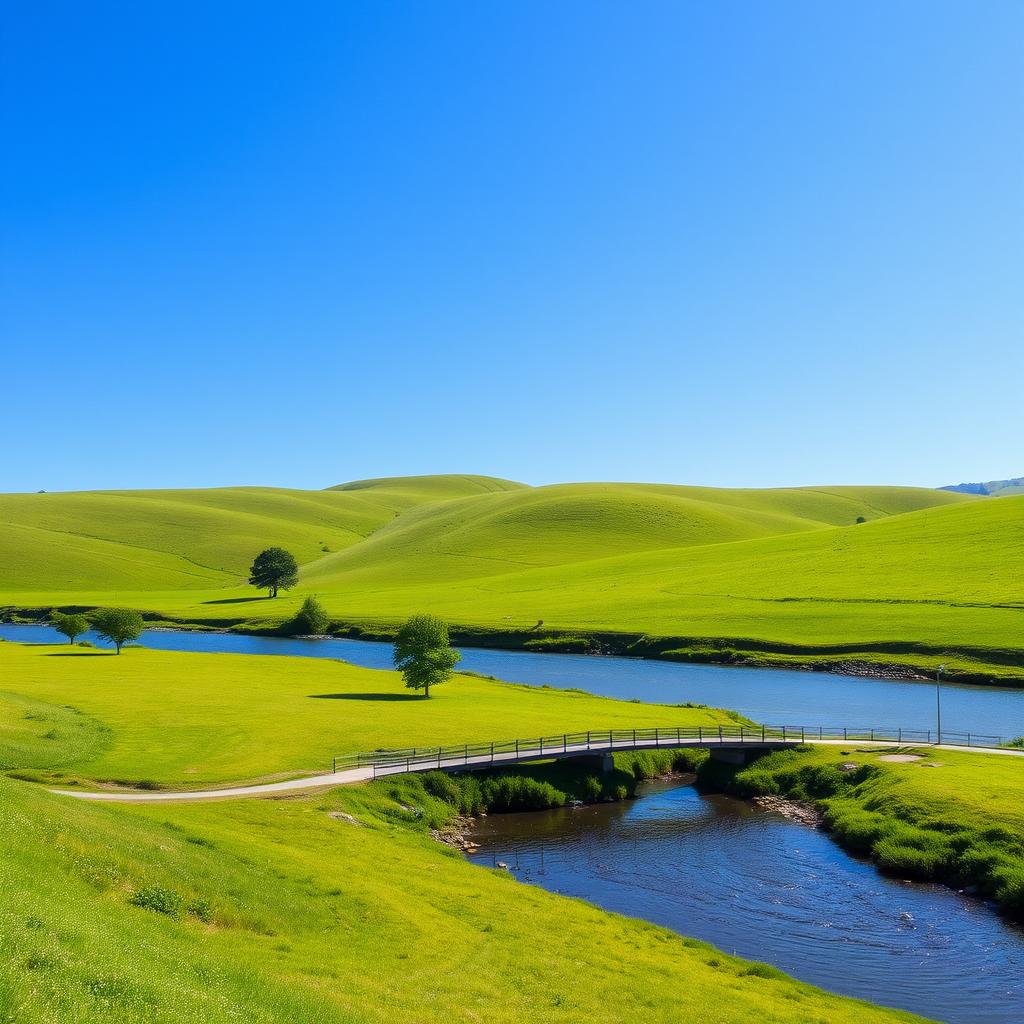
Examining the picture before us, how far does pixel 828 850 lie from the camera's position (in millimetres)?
45656

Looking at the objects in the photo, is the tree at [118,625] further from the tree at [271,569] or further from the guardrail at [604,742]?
the tree at [271,569]

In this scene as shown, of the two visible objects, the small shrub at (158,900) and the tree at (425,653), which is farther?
the tree at (425,653)

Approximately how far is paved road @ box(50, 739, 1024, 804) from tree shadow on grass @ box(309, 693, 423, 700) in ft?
80.0

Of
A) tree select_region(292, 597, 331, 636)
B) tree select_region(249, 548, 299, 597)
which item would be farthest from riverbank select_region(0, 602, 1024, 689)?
tree select_region(249, 548, 299, 597)

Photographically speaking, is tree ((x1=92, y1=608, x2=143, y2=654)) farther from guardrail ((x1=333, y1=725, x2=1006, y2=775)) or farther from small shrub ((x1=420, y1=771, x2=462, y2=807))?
small shrub ((x1=420, y1=771, x2=462, y2=807))

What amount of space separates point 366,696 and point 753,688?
42.6 m

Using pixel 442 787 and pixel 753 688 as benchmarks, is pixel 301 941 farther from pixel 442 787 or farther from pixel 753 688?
pixel 753 688

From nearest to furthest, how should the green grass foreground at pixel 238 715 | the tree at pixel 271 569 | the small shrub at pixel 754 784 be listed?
the green grass foreground at pixel 238 715, the small shrub at pixel 754 784, the tree at pixel 271 569

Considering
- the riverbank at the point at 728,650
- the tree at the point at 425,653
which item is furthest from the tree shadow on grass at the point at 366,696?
the riverbank at the point at 728,650

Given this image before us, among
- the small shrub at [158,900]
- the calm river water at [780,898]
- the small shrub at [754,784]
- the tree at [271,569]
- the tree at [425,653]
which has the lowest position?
the calm river water at [780,898]

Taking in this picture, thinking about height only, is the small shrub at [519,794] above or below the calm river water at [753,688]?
below

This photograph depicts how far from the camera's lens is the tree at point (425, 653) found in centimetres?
7988

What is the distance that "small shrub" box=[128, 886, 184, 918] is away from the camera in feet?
70.4

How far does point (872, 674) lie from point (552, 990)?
8479 cm
